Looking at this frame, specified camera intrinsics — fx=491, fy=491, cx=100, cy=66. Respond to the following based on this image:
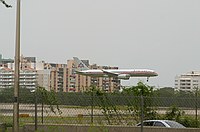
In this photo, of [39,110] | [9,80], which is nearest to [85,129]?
[39,110]

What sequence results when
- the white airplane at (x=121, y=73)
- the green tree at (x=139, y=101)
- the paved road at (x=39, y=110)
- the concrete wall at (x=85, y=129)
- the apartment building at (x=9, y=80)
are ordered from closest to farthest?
the concrete wall at (x=85, y=129) < the paved road at (x=39, y=110) < the green tree at (x=139, y=101) < the apartment building at (x=9, y=80) < the white airplane at (x=121, y=73)

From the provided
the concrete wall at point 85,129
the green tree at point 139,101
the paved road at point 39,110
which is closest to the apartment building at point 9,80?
the paved road at point 39,110

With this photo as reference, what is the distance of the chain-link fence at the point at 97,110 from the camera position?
57.6ft

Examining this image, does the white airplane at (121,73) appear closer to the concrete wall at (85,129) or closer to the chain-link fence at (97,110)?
the chain-link fence at (97,110)

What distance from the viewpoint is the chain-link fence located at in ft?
57.6

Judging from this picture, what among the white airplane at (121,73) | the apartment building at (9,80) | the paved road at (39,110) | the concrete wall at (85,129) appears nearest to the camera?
the concrete wall at (85,129)

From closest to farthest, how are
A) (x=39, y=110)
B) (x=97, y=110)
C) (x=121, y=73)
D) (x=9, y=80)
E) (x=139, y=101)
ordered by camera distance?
(x=39, y=110) → (x=139, y=101) → (x=97, y=110) → (x=9, y=80) → (x=121, y=73)

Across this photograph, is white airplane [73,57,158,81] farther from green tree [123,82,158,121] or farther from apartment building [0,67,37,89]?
green tree [123,82,158,121]

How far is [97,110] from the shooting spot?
1891 cm

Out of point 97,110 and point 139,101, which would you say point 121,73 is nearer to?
point 97,110

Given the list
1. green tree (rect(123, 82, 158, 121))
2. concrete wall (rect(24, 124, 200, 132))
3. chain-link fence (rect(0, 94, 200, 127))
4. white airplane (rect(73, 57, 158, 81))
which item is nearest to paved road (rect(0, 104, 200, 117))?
chain-link fence (rect(0, 94, 200, 127))

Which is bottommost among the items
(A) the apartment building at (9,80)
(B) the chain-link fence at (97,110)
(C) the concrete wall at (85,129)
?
(C) the concrete wall at (85,129)

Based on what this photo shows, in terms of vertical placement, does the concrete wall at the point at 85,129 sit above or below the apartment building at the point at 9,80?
below

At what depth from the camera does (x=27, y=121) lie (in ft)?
59.6
